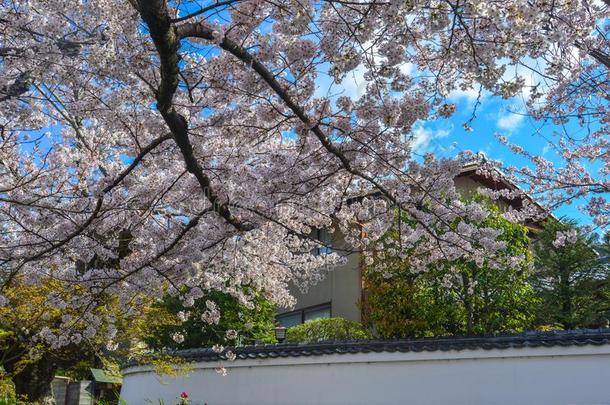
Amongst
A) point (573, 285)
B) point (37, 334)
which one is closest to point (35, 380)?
point (37, 334)

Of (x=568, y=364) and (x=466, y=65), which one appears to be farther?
(x=568, y=364)

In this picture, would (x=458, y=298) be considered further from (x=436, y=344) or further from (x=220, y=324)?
(x=220, y=324)

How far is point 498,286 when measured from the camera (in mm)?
9695

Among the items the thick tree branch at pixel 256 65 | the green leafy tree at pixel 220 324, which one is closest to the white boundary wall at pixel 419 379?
the green leafy tree at pixel 220 324

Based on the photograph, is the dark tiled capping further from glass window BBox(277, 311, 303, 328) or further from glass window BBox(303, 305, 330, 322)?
glass window BBox(277, 311, 303, 328)

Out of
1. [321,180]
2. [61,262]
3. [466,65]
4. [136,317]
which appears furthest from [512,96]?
[136,317]

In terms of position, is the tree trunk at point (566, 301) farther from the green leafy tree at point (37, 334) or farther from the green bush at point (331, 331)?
the green leafy tree at point (37, 334)

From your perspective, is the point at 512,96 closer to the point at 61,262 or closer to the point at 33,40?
the point at 33,40

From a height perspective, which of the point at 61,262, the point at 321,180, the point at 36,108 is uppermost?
the point at 36,108

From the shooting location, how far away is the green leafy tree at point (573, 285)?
13.3m

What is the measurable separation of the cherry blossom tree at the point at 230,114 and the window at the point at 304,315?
25.4 feet

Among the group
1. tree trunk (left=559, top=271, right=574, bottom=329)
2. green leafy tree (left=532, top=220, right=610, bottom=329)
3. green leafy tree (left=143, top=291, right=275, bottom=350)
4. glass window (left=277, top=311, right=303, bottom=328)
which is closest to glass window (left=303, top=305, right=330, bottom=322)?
glass window (left=277, top=311, right=303, bottom=328)

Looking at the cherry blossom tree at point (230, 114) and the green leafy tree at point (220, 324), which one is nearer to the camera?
the cherry blossom tree at point (230, 114)

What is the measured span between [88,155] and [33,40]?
2191 mm
